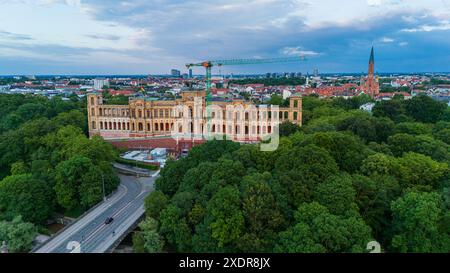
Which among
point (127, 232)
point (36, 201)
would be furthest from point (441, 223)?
point (36, 201)

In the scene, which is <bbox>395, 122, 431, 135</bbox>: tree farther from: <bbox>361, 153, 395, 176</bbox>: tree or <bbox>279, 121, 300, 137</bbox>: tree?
<bbox>361, 153, 395, 176</bbox>: tree

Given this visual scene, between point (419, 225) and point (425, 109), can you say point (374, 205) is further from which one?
point (425, 109)

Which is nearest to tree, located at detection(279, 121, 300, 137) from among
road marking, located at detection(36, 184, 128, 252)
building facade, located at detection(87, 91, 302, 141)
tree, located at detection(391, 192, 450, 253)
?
building facade, located at detection(87, 91, 302, 141)

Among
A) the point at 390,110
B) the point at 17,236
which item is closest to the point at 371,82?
the point at 390,110

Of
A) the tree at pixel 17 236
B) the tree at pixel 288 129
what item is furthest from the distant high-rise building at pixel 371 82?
the tree at pixel 17 236

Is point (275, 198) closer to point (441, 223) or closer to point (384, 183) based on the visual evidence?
point (384, 183)

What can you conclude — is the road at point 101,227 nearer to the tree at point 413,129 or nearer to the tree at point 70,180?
the tree at point 70,180
